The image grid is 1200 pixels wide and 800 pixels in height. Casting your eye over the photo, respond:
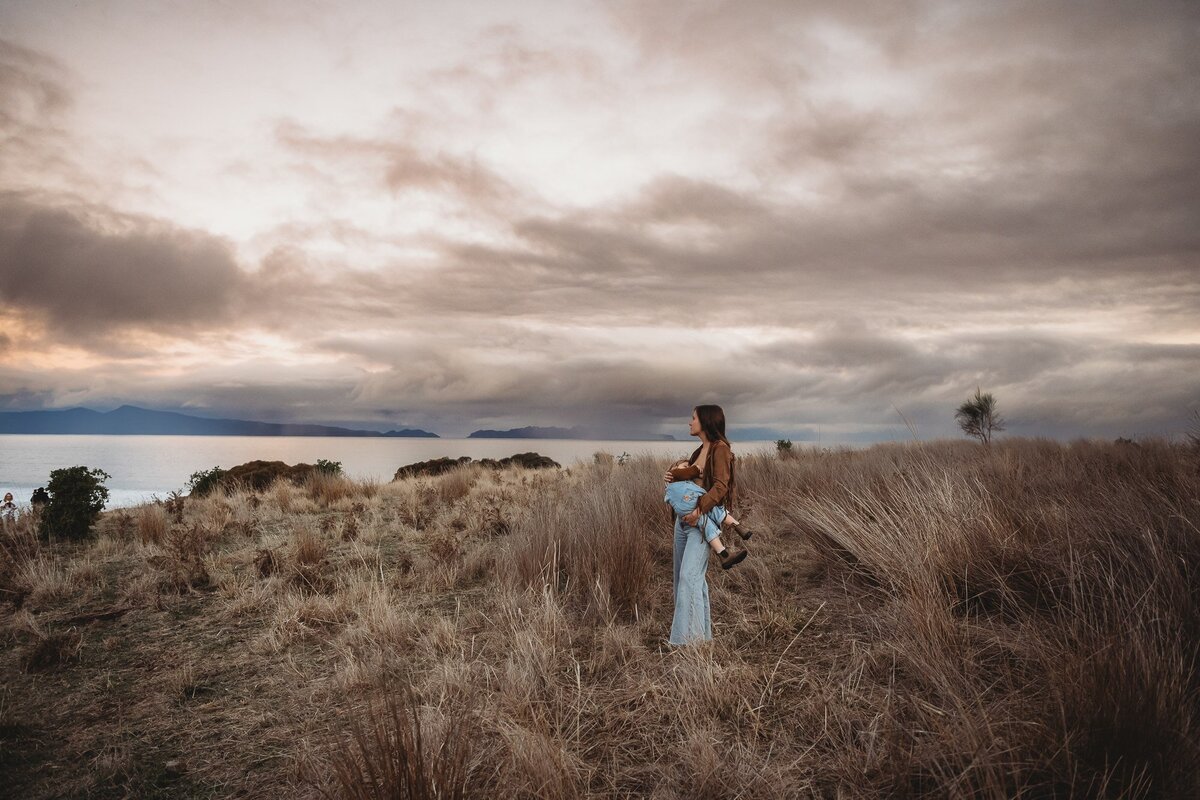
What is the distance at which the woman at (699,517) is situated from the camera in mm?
4344

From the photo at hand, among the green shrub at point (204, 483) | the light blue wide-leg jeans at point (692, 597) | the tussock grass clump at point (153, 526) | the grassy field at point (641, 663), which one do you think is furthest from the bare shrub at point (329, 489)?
the light blue wide-leg jeans at point (692, 597)

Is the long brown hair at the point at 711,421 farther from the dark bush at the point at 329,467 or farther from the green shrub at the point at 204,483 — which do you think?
Answer: the dark bush at the point at 329,467

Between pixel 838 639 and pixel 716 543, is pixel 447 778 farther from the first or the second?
pixel 838 639

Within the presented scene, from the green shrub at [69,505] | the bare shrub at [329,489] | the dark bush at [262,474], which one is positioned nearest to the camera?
the green shrub at [69,505]

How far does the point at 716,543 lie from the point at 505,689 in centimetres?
179

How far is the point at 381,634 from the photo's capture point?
5.13 meters

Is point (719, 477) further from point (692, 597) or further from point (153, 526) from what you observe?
point (153, 526)

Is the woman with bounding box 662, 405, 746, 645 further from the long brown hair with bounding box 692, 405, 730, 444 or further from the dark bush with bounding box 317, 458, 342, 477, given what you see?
the dark bush with bounding box 317, 458, 342, 477

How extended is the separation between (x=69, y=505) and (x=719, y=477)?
11.0 m

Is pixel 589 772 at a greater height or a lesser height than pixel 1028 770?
lesser

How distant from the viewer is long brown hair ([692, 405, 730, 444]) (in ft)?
14.9

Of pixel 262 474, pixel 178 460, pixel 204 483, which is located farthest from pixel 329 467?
pixel 178 460

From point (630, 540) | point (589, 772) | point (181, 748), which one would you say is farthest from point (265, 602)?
point (589, 772)

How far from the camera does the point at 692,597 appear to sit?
14.4ft
